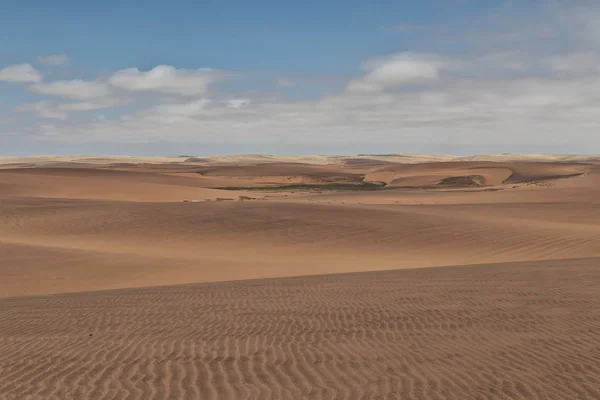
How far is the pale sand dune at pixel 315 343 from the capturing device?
567 cm

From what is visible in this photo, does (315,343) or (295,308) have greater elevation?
(315,343)

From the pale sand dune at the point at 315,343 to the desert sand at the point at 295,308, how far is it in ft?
0.10

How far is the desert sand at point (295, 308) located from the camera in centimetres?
588

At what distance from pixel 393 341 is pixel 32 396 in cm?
379

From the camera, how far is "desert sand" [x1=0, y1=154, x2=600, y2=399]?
Answer: 5.88 metres

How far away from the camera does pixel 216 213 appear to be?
1040 inches

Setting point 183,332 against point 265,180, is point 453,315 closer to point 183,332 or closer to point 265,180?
point 183,332

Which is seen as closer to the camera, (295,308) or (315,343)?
(315,343)

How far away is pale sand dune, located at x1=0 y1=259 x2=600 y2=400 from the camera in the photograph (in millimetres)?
5672

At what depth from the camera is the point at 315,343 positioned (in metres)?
7.32

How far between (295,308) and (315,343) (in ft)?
7.95

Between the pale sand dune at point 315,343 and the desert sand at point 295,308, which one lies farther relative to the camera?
the desert sand at point 295,308

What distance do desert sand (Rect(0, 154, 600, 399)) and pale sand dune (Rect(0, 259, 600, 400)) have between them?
0.03 m

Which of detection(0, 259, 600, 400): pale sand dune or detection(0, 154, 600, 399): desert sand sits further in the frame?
detection(0, 154, 600, 399): desert sand
